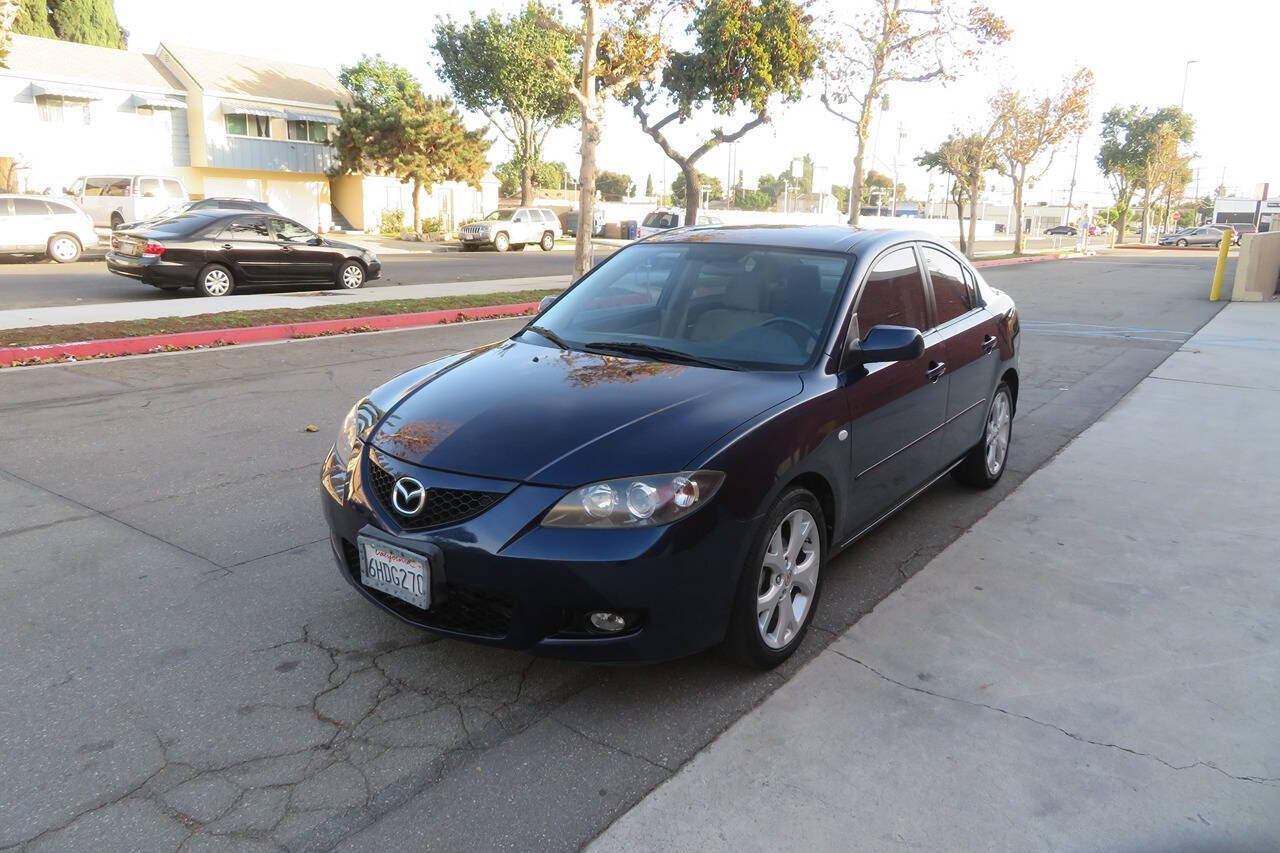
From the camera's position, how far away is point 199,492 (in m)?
5.45

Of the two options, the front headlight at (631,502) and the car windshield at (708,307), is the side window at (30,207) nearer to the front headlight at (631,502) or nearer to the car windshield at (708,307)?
the car windshield at (708,307)

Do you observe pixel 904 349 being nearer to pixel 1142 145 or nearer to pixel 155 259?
pixel 155 259

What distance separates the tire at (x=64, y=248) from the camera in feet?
70.7

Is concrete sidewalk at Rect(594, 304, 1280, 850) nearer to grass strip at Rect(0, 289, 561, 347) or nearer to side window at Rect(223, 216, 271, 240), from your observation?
grass strip at Rect(0, 289, 561, 347)

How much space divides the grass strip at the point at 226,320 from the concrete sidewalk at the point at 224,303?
52cm

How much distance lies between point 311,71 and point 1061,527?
45.6 metres

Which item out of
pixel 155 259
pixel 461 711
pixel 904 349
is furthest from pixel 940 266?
pixel 155 259

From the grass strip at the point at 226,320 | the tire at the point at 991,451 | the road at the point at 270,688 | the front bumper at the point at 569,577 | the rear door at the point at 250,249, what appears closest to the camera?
the road at the point at 270,688

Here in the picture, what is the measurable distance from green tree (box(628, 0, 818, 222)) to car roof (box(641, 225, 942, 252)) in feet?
75.7

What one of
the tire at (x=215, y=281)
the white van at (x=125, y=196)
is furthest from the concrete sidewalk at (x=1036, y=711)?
the white van at (x=125, y=196)

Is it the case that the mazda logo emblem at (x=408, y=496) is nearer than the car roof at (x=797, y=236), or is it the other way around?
the mazda logo emblem at (x=408, y=496)

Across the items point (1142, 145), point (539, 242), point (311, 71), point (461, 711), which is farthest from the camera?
point (1142, 145)

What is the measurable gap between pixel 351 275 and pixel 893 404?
49.0 ft

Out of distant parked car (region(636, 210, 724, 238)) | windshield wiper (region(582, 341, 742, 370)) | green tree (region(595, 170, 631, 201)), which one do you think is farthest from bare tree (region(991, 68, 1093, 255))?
green tree (region(595, 170, 631, 201))
